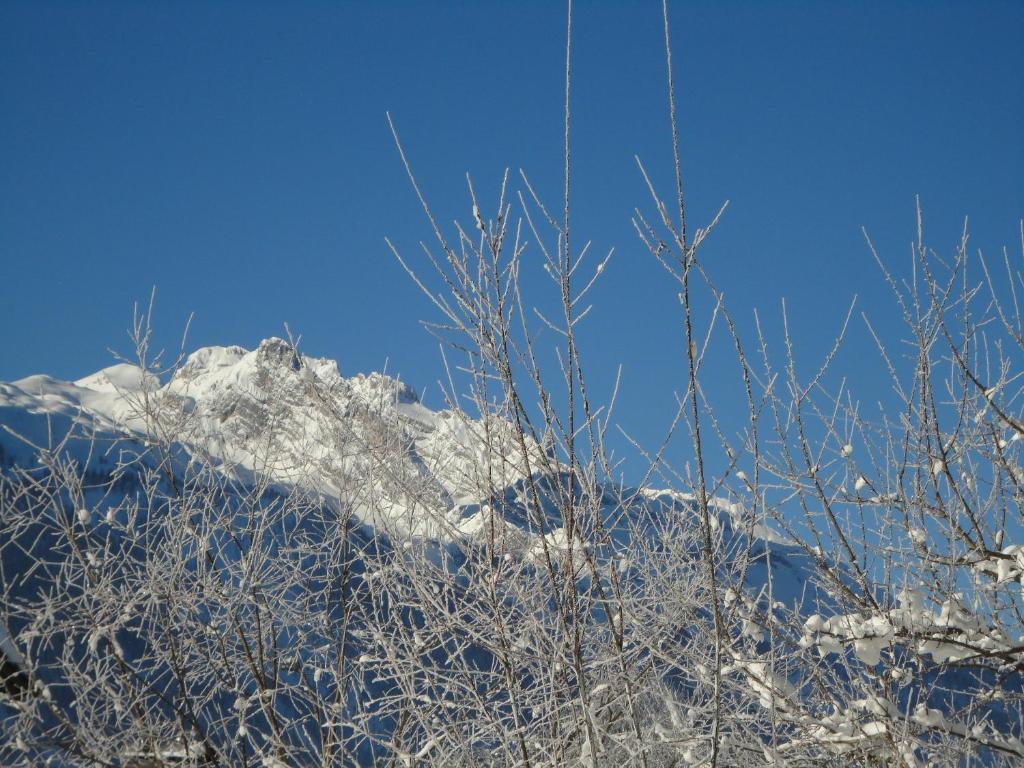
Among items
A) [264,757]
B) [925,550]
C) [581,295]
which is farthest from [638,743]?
[264,757]

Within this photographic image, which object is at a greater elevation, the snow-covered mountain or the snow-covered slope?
the snow-covered slope

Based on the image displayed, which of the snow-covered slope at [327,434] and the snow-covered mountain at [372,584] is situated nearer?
the snow-covered mountain at [372,584]

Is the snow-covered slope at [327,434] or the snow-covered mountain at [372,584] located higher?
the snow-covered slope at [327,434]

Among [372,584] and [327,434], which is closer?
[372,584]

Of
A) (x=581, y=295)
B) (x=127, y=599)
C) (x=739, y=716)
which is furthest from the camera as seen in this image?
(x=127, y=599)

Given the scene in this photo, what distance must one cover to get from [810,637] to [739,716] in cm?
47

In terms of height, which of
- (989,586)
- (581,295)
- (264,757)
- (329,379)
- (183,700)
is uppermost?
(329,379)

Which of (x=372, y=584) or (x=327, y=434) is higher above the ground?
(x=327, y=434)

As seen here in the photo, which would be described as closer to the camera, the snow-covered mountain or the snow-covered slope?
the snow-covered mountain

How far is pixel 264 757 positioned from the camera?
3943 millimetres

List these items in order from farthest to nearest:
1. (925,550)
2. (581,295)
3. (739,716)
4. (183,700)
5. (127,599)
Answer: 1. (127,599)
2. (183,700)
3. (925,550)
4. (739,716)
5. (581,295)

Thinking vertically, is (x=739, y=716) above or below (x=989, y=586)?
below

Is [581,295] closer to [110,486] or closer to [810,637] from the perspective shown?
[810,637]

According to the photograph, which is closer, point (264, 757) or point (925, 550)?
point (925, 550)
